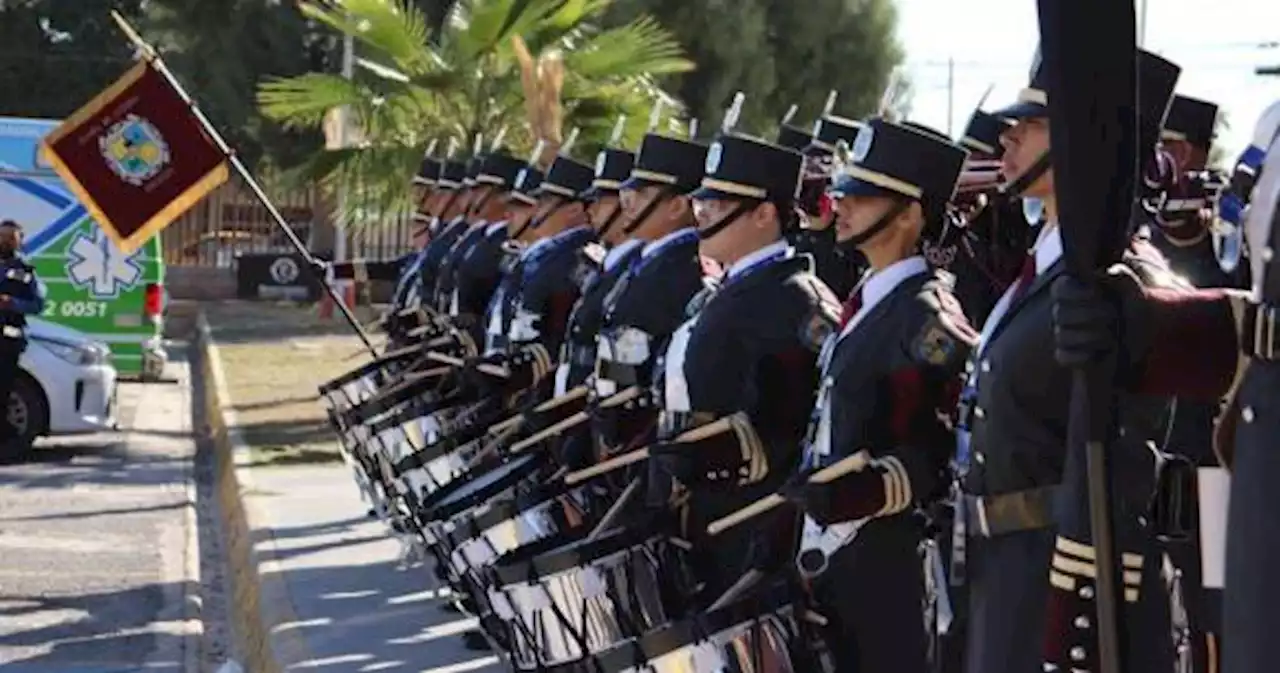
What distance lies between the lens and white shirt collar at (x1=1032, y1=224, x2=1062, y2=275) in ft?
14.7

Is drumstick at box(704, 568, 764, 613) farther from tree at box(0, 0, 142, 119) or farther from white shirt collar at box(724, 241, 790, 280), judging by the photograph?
tree at box(0, 0, 142, 119)

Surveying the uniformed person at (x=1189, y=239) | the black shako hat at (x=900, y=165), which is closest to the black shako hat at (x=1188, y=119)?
the uniformed person at (x=1189, y=239)

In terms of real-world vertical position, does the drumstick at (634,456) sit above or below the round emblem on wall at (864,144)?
below

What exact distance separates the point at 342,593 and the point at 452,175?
4.05 m

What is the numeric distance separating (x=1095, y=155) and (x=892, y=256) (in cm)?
203

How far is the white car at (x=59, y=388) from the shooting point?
55.3 ft

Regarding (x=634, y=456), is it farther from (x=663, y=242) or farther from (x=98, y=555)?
(x=98, y=555)

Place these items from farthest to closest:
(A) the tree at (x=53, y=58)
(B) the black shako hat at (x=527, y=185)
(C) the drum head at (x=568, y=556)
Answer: (A) the tree at (x=53, y=58) → (B) the black shako hat at (x=527, y=185) → (C) the drum head at (x=568, y=556)

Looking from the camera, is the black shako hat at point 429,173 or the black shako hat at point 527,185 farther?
the black shako hat at point 429,173

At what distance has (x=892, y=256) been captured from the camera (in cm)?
540

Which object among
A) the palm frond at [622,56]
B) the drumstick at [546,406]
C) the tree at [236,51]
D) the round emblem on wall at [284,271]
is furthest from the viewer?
the tree at [236,51]

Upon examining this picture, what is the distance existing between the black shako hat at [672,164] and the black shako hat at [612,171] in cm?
120

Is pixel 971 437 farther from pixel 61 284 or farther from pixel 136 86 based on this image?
pixel 61 284

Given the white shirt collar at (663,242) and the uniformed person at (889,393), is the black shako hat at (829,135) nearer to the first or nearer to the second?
the white shirt collar at (663,242)
